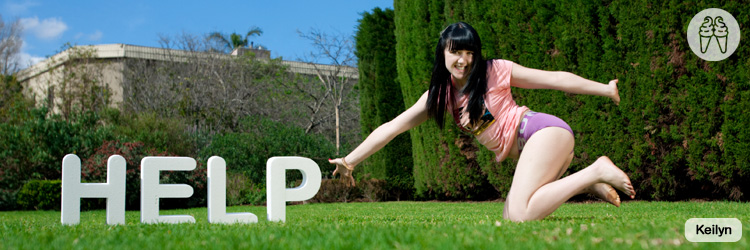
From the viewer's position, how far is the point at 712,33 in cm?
805

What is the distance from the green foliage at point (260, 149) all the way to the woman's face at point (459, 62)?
34.1ft

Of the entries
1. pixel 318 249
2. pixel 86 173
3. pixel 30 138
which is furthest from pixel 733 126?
pixel 30 138

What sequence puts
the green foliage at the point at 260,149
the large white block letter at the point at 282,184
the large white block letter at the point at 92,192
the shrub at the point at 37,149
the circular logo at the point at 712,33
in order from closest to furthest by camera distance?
1. the large white block letter at the point at 92,192
2. the large white block letter at the point at 282,184
3. the circular logo at the point at 712,33
4. the shrub at the point at 37,149
5. the green foliage at the point at 260,149

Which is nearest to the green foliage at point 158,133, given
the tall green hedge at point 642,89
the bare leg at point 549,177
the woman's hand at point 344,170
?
the tall green hedge at point 642,89

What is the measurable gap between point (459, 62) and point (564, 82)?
0.75m

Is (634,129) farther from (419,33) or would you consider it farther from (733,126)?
(419,33)

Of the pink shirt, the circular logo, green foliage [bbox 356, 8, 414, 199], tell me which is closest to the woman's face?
the pink shirt

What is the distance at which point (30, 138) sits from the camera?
12.9m

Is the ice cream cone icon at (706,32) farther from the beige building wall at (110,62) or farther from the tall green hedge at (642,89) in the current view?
the beige building wall at (110,62)

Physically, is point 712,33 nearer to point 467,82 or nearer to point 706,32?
point 706,32

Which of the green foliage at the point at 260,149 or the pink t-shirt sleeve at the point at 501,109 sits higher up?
the pink t-shirt sleeve at the point at 501,109

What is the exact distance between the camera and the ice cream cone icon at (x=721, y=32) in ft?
26.5

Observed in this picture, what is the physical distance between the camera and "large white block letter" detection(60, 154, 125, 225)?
5.04m

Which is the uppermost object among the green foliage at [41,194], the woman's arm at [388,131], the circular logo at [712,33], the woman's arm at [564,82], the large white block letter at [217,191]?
the circular logo at [712,33]
